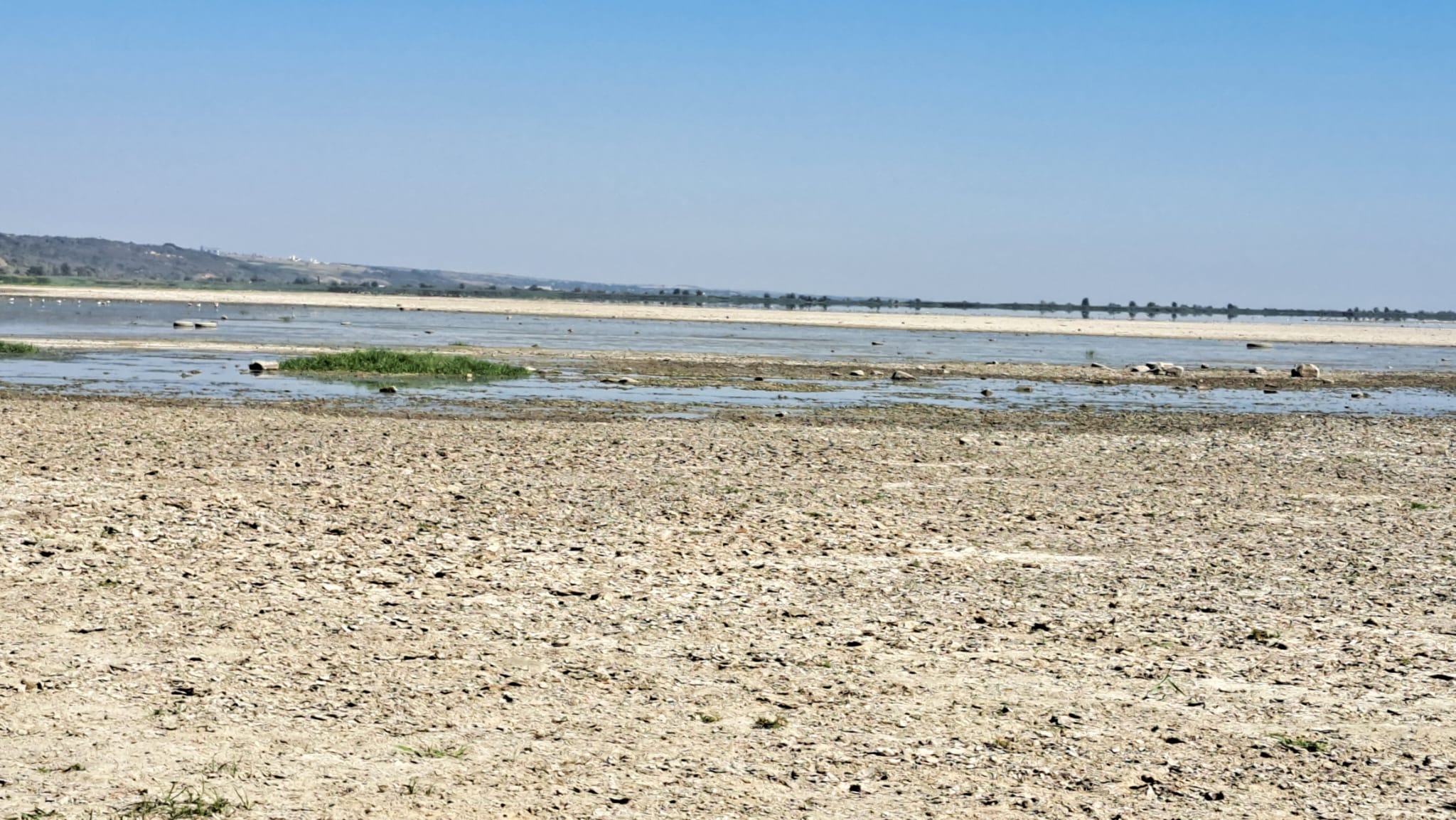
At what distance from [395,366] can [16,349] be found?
1361cm

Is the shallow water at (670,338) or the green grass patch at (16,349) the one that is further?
the shallow water at (670,338)

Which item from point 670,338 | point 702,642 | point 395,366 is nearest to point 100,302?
point 670,338

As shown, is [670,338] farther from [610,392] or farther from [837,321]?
[837,321]

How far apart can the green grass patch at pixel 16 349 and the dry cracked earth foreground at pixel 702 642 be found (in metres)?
29.6

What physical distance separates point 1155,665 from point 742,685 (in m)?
3.00

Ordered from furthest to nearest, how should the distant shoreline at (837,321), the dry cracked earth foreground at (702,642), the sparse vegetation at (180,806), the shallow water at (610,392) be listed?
the distant shoreline at (837,321) < the shallow water at (610,392) < the dry cracked earth foreground at (702,642) < the sparse vegetation at (180,806)

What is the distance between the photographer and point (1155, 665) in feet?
34.5

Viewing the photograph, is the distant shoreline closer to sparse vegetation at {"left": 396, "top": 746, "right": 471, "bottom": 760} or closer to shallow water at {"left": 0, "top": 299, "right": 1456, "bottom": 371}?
shallow water at {"left": 0, "top": 299, "right": 1456, "bottom": 371}

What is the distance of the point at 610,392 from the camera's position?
38.1 m

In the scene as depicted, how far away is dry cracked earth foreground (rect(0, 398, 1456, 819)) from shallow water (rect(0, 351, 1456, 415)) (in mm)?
14282

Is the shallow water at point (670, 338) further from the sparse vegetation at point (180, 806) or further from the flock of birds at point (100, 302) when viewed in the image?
the sparse vegetation at point (180, 806)

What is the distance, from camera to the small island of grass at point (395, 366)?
42984 millimetres

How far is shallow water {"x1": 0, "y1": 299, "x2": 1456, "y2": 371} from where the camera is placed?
6594 centimetres

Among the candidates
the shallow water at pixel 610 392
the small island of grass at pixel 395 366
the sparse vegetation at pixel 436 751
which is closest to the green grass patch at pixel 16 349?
the shallow water at pixel 610 392
